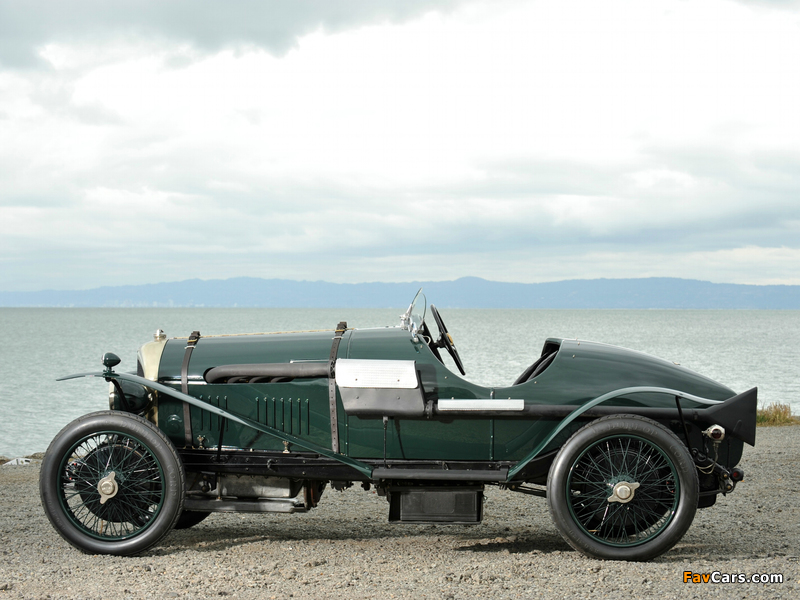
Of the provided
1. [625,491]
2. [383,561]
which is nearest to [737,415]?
[625,491]

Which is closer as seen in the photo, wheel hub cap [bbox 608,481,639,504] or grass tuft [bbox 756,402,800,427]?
wheel hub cap [bbox 608,481,639,504]

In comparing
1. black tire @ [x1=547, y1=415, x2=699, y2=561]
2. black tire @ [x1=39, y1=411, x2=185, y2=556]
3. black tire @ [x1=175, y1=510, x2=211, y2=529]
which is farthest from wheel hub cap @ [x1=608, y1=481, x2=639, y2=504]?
black tire @ [x1=175, y1=510, x2=211, y2=529]

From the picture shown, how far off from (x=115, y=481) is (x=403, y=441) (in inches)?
80.8

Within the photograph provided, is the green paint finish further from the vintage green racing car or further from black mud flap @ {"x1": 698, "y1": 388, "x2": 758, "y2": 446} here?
black mud flap @ {"x1": 698, "y1": 388, "x2": 758, "y2": 446}

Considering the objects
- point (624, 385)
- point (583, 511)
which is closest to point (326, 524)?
point (583, 511)

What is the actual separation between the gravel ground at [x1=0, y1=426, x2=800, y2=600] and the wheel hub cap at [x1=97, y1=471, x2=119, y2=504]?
0.42 m

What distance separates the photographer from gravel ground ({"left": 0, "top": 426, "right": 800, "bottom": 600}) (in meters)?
4.37

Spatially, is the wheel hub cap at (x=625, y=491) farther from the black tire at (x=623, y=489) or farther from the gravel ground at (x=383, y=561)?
the gravel ground at (x=383, y=561)

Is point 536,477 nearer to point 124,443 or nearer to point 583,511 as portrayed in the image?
point 583,511

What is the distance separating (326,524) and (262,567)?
1.58 metres

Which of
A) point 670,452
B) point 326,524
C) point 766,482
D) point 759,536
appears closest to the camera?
point 670,452

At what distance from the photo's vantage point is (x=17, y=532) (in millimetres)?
6012

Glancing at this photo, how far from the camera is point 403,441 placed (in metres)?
5.18

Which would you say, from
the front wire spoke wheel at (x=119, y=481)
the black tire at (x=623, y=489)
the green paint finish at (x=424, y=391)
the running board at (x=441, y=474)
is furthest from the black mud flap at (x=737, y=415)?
the front wire spoke wheel at (x=119, y=481)
